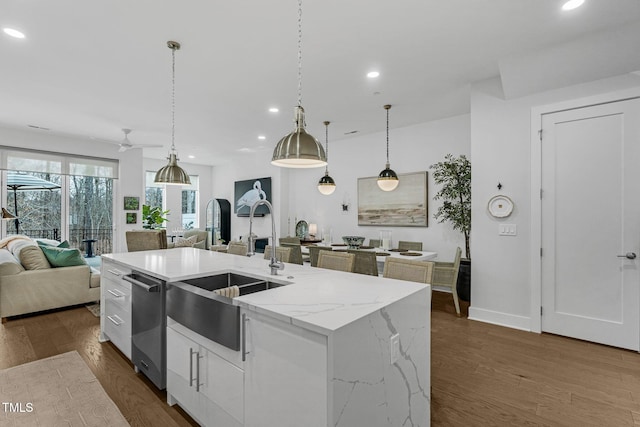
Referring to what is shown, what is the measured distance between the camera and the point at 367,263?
3.74 m

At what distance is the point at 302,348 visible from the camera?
1.24 metres

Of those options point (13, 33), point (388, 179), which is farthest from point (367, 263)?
point (13, 33)

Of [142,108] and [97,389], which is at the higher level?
[142,108]

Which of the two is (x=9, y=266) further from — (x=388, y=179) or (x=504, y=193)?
(x=504, y=193)

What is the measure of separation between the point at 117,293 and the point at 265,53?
2631 mm

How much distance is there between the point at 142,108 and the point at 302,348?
4637mm

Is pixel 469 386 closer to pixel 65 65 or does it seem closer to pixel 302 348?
pixel 302 348

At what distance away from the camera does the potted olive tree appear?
4160 millimetres

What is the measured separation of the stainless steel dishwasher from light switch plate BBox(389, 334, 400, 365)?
60.3 inches

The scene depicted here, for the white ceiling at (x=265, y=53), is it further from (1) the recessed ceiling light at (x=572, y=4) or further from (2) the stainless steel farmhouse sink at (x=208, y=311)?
(2) the stainless steel farmhouse sink at (x=208, y=311)

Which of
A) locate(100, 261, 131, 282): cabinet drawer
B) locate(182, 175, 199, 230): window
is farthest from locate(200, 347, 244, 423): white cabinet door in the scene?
locate(182, 175, 199, 230): window

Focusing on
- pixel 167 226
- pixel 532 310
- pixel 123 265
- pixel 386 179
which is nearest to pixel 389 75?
pixel 386 179

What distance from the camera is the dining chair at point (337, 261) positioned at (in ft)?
8.61

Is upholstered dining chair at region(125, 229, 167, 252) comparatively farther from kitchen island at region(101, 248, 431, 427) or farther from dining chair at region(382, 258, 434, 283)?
dining chair at region(382, 258, 434, 283)
